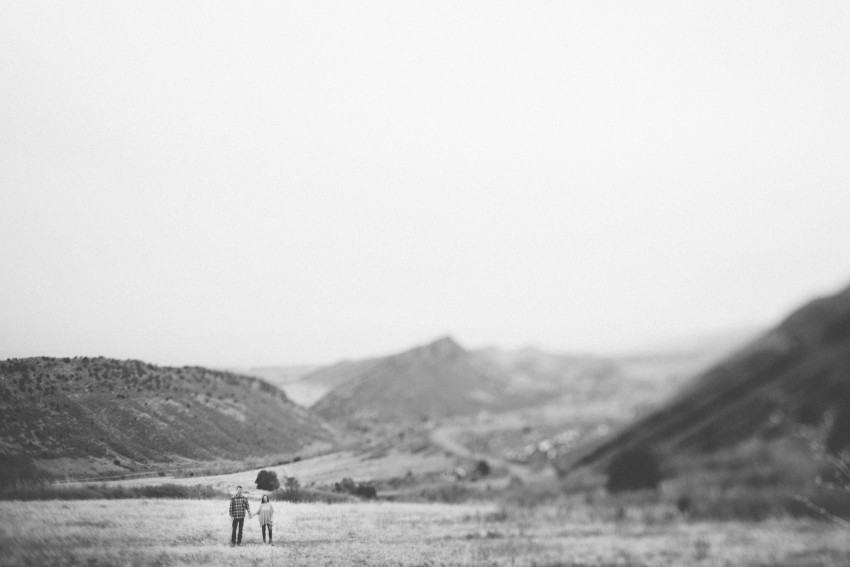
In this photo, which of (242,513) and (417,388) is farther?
(417,388)

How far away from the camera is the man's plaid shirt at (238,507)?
5.67m

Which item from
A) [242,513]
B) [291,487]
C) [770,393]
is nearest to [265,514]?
[242,513]

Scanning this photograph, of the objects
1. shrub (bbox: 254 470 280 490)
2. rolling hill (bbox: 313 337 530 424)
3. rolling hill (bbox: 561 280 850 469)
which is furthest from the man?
rolling hill (bbox: 561 280 850 469)

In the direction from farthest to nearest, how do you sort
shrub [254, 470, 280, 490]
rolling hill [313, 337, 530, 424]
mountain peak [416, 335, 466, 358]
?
1. mountain peak [416, 335, 466, 358]
2. rolling hill [313, 337, 530, 424]
3. shrub [254, 470, 280, 490]

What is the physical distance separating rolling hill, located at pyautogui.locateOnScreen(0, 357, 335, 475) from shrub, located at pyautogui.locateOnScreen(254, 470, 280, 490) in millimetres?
381

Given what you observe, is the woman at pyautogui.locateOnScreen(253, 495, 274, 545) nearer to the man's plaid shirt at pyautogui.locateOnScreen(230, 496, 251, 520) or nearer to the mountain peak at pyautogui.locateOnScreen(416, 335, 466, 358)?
the man's plaid shirt at pyautogui.locateOnScreen(230, 496, 251, 520)

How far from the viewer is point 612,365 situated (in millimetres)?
12305

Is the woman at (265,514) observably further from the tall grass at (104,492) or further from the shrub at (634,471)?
the shrub at (634,471)

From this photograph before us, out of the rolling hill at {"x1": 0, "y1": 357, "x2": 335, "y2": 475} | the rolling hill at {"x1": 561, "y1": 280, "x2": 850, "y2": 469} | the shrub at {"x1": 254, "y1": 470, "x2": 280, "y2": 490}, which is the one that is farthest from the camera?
the rolling hill at {"x1": 561, "y1": 280, "x2": 850, "y2": 469}

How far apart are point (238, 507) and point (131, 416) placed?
159cm

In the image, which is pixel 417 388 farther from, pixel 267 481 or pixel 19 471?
pixel 19 471

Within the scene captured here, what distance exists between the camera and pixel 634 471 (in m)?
12.5

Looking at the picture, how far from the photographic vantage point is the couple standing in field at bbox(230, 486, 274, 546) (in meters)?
5.67

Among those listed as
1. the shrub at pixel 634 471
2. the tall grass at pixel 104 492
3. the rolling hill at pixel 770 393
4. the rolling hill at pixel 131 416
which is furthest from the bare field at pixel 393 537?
the rolling hill at pixel 770 393
